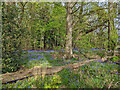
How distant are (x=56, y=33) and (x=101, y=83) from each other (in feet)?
15.7

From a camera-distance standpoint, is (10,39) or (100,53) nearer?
(10,39)

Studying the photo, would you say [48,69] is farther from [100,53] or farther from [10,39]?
[100,53]

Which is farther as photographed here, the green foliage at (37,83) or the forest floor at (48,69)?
the forest floor at (48,69)

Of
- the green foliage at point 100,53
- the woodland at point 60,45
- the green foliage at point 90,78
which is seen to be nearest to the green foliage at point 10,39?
the woodland at point 60,45

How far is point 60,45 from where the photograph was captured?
720 cm

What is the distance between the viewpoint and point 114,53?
229 inches

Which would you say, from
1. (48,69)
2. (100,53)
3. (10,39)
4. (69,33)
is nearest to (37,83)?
(48,69)

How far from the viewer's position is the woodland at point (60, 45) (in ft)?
11.7

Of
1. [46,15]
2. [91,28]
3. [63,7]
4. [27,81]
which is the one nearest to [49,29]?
[46,15]

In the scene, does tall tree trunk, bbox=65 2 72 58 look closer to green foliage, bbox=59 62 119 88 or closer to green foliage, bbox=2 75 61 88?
green foliage, bbox=59 62 119 88

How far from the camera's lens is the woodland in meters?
3.56

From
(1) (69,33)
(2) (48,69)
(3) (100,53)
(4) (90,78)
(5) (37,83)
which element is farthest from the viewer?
(3) (100,53)

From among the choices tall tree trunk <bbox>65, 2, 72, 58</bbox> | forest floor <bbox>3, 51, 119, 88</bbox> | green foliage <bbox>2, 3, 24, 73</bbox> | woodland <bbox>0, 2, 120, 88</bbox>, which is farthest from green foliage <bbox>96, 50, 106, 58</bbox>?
green foliage <bbox>2, 3, 24, 73</bbox>

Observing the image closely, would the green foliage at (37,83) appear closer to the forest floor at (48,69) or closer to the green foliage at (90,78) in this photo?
the forest floor at (48,69)
